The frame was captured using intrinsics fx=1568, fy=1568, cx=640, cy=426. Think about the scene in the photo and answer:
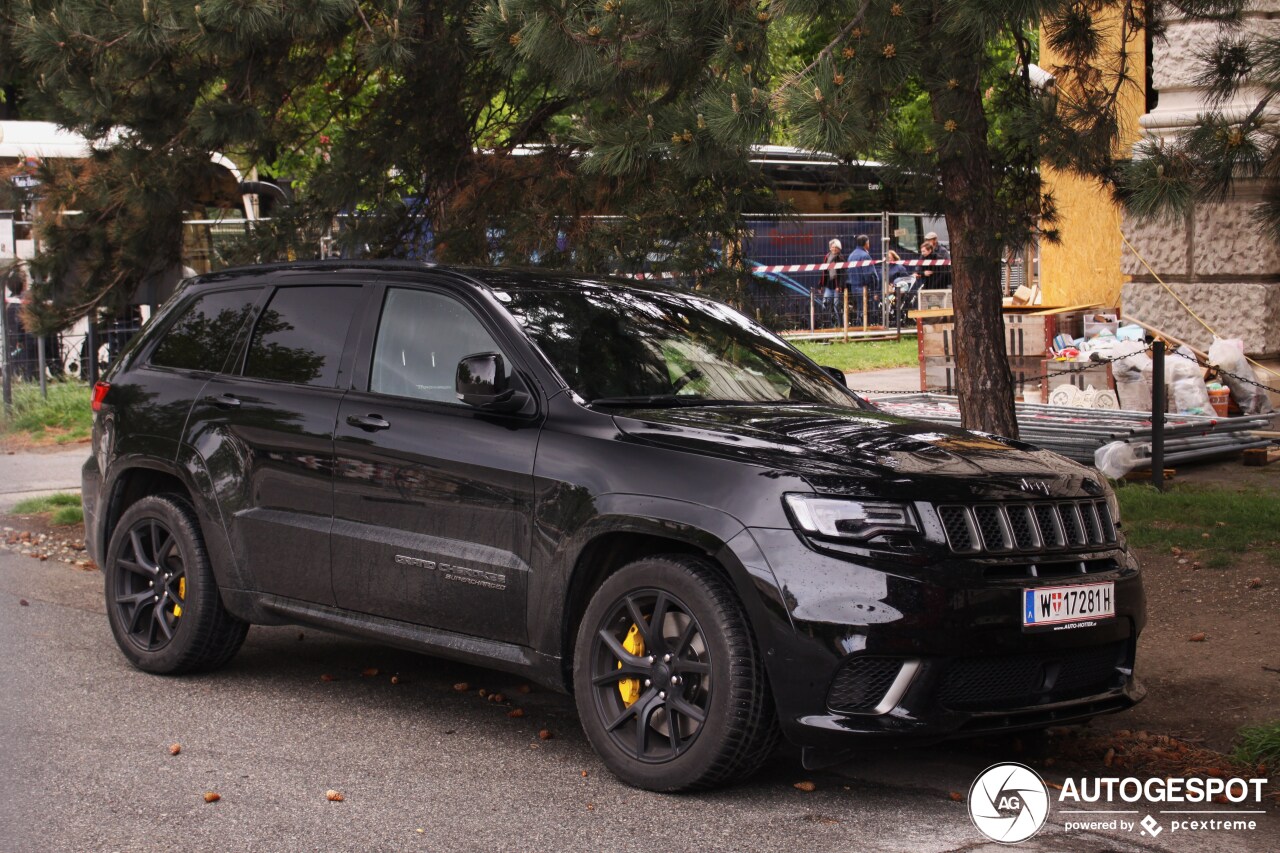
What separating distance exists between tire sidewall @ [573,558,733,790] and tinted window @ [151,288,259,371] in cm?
262

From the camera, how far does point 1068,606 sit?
16.7ft

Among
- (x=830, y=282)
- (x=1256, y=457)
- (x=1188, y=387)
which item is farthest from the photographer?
(x=830, y=282)

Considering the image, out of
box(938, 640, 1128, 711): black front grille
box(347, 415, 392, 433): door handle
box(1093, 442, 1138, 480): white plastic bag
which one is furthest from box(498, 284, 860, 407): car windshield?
box(1093, 442, 1138, 480): white plastic bag

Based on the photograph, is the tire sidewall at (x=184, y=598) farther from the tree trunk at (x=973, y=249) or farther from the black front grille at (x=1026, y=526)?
the tree trunk at (x=973, y=249)

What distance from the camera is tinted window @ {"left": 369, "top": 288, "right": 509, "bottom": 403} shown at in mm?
6070

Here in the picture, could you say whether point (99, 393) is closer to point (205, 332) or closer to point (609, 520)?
point (205, 332)

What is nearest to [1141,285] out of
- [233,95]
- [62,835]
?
[233,95]

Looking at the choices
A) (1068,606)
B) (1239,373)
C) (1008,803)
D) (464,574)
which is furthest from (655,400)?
(1239,373)

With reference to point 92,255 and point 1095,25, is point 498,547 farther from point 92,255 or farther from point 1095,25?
point 92,255

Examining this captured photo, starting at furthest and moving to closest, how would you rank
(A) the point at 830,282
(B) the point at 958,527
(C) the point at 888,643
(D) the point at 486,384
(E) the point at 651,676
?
1. (A) the point at 830,282
2. (D) the point at 486,384
3. (E) the point at 651,676
4. (B) the point at 958,527
5. (C) the point at 888,643

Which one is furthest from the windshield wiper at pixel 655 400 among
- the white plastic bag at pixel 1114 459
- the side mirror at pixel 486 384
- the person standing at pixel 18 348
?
the person standing at pixel 18 348

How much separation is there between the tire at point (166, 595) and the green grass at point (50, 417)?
10.5 metres

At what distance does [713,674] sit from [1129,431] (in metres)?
7.28

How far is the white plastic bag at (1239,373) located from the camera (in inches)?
523
